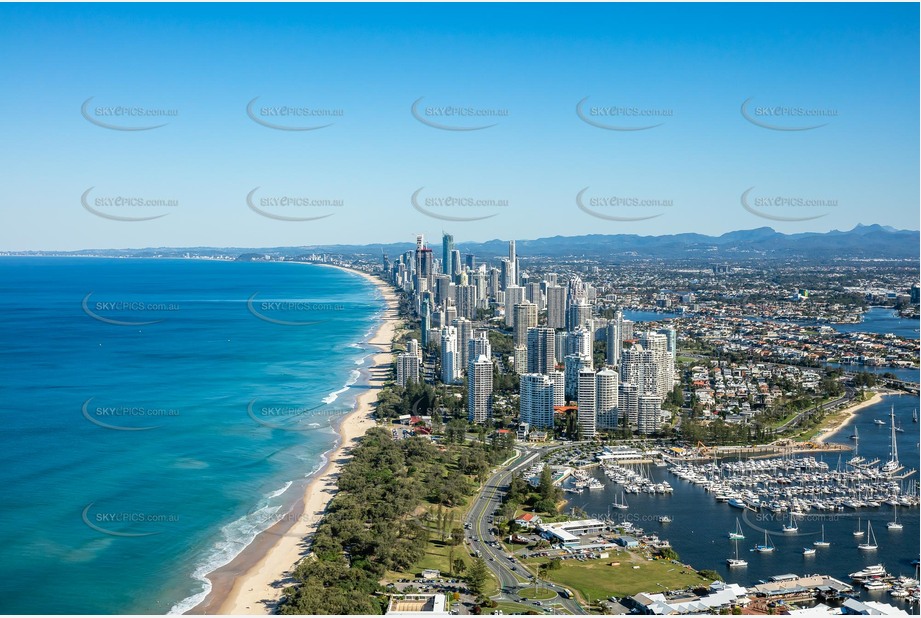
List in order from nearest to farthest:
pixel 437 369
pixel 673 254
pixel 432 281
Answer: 1. pixel 437 369
2. pixel 432 281
3. pixel 673 254

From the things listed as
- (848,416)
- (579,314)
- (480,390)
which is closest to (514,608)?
(480,390)

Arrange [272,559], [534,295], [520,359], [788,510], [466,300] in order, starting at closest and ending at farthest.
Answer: [272,559], [788,510], [520,359], [466,300], [534,295]

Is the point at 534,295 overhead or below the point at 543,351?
overhead

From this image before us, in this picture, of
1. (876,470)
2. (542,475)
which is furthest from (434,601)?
(876,470)

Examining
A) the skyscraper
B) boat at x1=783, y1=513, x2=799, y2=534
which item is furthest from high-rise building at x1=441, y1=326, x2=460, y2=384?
boat at x1=783, y1=513, x2=799, y2=534

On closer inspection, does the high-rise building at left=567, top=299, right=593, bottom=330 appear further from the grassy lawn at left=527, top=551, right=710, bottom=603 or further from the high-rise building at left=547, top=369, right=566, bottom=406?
the grassy lawn at left=527, top=551, right=710, bottom=603

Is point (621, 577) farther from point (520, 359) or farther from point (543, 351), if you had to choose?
point (520, 359)

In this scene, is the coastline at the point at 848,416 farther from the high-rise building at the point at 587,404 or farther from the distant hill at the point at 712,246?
the distant hill at the point at 712,246

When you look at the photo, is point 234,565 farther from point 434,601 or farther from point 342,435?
point 342,435
